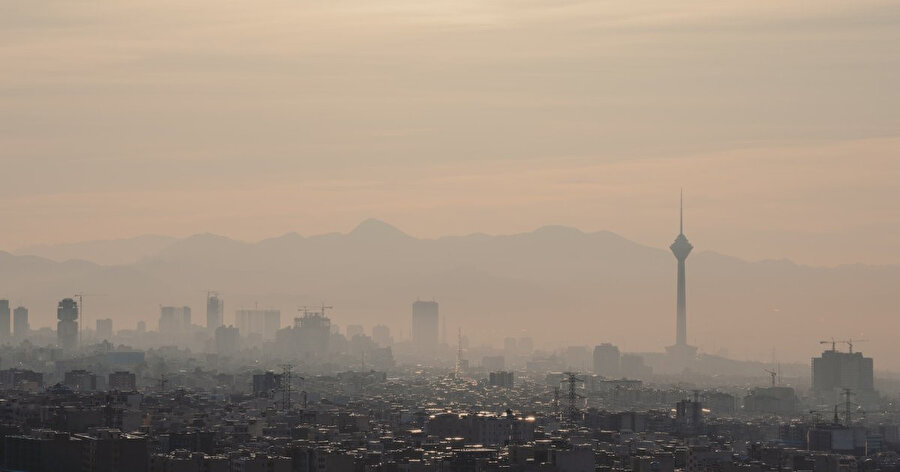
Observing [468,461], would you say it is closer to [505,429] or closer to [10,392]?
[505,429]

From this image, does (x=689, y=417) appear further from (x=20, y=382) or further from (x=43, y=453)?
(x=43, y=453)

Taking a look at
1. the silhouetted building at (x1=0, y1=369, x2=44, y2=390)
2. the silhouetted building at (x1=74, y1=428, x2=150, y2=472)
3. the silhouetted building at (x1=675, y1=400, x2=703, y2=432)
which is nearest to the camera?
the silhouetted building at (x1=74, y1=428, x2=150, y2=472)

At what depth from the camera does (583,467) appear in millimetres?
105125

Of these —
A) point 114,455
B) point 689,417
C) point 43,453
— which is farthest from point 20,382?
point 114,455

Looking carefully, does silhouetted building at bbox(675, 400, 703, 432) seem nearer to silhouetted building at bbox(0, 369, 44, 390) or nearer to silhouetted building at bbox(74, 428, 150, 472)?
silhouetted building at bbox(0, 369, 44, 390)

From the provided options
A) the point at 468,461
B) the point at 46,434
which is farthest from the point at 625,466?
the point at 46,434

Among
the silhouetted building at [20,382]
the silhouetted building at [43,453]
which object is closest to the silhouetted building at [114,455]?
the silhouetted building at [43,453]

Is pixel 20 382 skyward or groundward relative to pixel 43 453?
skyward

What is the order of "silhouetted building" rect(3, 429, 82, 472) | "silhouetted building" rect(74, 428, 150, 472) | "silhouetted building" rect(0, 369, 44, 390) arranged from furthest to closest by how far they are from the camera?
"silhouetted building" rect(0, 369, 44, 390)
"silhouetted building" rect(3, 429, 82, 472)
"silhouetted building" rect(74, 428, 150, 472)

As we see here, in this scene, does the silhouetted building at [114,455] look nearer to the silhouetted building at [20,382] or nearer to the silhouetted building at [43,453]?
the silhouetted building at [43,453]

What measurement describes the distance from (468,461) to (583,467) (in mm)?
7456

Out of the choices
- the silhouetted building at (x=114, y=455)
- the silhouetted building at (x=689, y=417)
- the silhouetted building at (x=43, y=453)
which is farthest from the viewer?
the silhouetted building at (x=689, y=417)

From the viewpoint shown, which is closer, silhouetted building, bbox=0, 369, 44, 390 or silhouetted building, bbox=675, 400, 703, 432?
silhouetted building, bbox=675, 400, 703, 432

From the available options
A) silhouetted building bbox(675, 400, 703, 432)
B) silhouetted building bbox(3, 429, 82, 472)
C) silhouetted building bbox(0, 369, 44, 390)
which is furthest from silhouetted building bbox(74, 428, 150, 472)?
silhouetted building bbox(0, 369, 44, 390)
